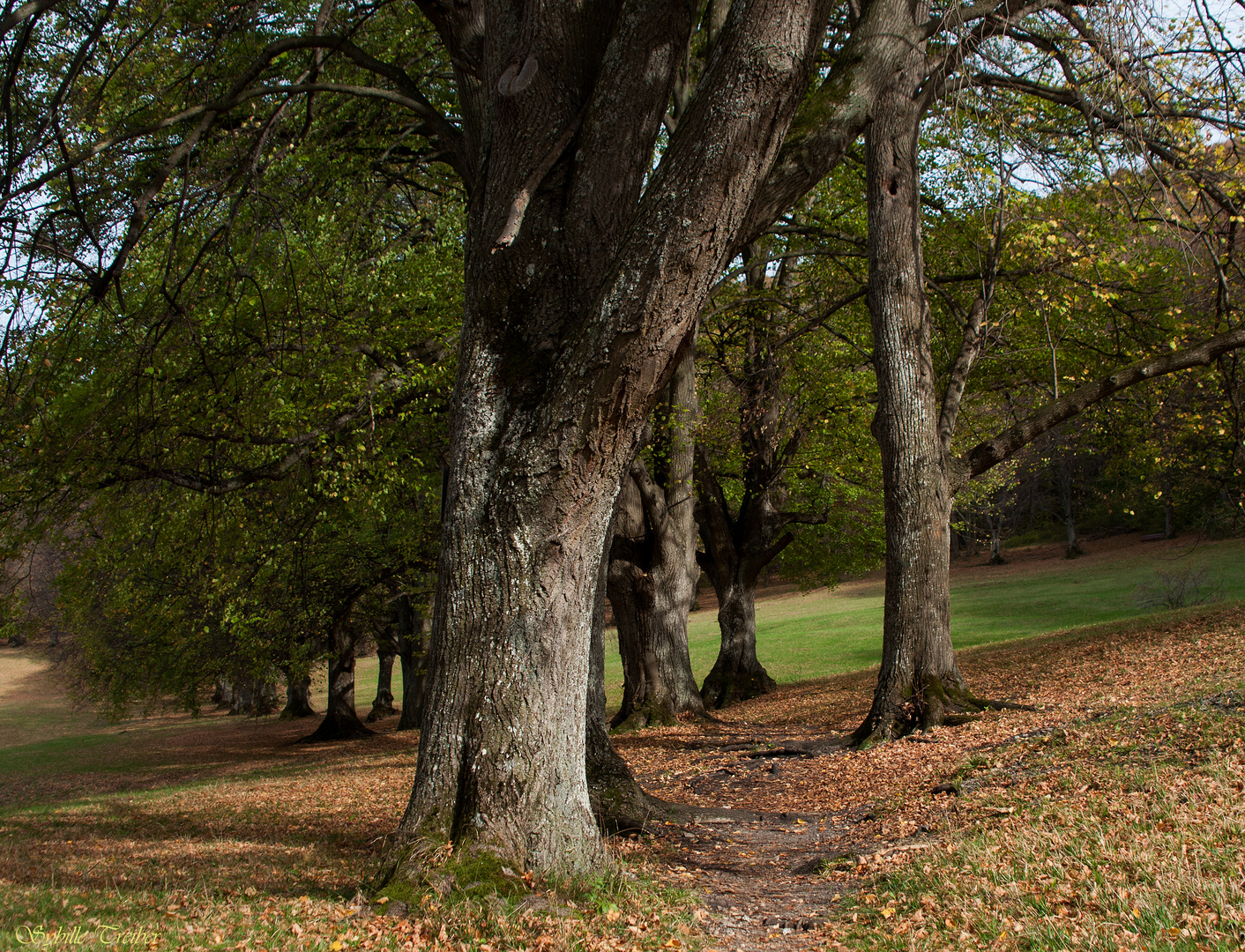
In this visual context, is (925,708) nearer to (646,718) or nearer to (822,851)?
(822,851)

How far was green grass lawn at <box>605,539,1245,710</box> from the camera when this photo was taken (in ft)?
89.7

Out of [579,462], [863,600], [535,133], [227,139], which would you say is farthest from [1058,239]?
[863,600]

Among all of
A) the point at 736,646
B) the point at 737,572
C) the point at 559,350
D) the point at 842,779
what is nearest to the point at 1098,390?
the point at 842,779

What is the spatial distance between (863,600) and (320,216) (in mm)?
43196

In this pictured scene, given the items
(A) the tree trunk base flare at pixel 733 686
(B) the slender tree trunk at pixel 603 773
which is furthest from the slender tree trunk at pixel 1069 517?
(B) the slender tree trunk at pixel 603 773

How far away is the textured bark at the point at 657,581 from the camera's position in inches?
543

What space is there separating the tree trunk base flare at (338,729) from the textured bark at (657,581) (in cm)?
1087

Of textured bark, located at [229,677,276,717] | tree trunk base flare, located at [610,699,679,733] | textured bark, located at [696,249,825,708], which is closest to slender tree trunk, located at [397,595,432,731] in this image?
textured bark, located at [696,249,825,708]

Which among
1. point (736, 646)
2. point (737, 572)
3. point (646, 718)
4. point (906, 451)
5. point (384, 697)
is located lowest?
point (384, 697)

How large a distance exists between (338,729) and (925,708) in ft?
58.2

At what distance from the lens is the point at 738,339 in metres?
16.4

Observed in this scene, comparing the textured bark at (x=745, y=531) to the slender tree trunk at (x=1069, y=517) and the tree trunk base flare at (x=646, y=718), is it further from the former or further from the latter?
the slender tree trunk at (x=1069, y=517)

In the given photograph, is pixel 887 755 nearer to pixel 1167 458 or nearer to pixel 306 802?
pixel 306 802

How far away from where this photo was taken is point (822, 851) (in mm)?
5664
